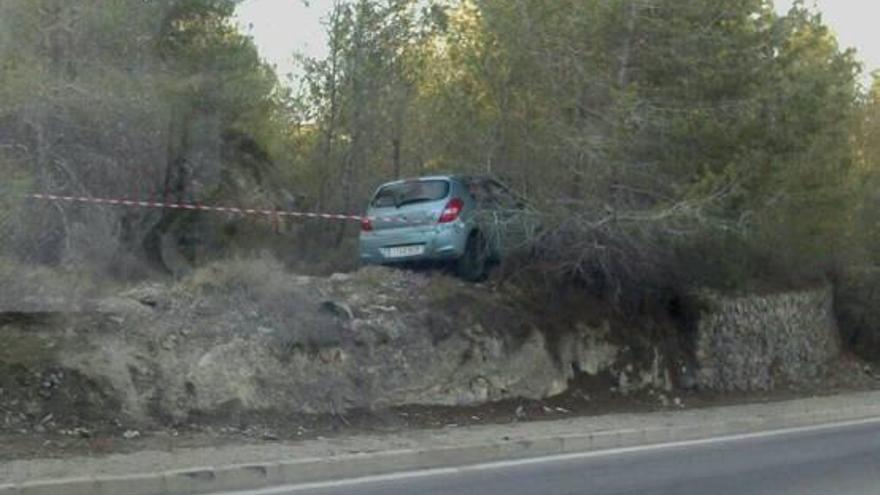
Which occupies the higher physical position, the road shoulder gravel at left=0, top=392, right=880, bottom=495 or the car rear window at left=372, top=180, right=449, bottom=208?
the car rear window at left=372, top=180, right=449, bottom=208

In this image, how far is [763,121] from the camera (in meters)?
20.8

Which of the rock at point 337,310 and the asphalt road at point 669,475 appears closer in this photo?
the asphalt road at point 669,475

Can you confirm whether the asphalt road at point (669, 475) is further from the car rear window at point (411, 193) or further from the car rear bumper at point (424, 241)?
the car rear window at point (411, 193)

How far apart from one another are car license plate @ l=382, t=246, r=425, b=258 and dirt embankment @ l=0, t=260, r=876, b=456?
24.3 inches

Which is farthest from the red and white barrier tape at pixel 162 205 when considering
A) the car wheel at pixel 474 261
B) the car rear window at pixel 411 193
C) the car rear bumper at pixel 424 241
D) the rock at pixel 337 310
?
the rock at pixel 337 310

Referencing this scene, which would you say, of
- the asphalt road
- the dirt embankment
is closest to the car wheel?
the dirt embankment

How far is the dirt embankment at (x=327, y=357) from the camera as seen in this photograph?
15.1m

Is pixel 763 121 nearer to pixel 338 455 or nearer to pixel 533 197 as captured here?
pixel 533 197

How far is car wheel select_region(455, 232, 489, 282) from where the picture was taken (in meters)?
21.2

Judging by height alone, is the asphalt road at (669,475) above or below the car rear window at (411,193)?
below

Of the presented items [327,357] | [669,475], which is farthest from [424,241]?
[669,475]

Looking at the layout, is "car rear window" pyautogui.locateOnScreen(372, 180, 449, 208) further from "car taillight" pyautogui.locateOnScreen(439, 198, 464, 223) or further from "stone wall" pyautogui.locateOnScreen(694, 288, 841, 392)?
"stone wall" pyautogui.locateOnScreen(694, 288, 841, 392)

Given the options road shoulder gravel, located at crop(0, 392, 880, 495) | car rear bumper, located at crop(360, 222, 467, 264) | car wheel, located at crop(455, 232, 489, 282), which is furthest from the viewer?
car wheel, located at crop(455, 232, 489, 282)

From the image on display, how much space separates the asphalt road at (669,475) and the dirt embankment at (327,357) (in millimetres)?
2538
